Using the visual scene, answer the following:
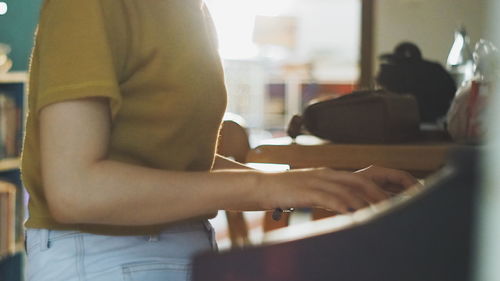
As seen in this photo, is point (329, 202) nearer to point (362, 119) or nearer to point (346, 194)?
point (346, 194)

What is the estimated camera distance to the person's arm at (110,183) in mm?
720

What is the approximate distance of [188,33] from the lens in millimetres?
972

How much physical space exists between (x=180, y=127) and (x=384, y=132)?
30.6 inches

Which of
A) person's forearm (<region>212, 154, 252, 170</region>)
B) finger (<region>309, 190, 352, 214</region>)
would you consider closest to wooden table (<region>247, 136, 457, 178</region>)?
person's forearm (<region>212, 154, 252, 170</region>)

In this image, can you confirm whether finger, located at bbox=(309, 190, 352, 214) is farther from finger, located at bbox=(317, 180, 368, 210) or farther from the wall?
the wall

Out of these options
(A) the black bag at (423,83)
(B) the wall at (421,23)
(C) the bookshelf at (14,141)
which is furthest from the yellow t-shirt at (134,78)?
(B) the wall at (421,23)

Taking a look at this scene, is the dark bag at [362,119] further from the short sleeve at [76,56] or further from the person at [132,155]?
the short sleeve at [76,56]

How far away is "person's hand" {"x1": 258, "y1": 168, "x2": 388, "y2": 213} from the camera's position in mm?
656

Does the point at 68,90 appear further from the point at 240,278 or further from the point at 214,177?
the point at 240,278

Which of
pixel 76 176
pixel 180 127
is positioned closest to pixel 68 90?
pixel 76 176

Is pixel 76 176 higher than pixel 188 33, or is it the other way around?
pixel 188 33

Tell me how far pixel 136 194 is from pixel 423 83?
1.76 metres

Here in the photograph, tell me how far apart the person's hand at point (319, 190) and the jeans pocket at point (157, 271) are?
22 cm

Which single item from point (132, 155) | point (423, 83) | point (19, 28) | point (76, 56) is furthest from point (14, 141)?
point (76, 56)
